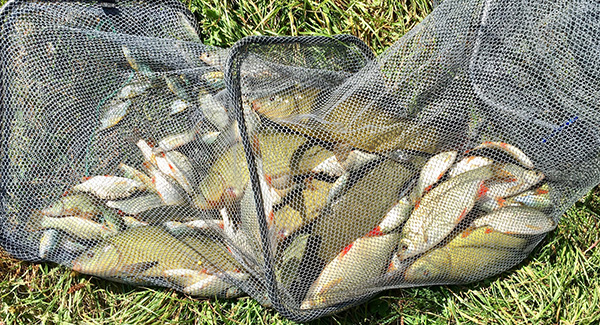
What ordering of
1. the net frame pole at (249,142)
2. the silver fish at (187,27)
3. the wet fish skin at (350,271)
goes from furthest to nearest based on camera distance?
the silver fish at (187,27) → the wet fish skin at (350,271) → the net frame pole at (249,142)

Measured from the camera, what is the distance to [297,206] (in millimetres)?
2137

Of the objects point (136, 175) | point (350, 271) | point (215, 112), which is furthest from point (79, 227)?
point (350, 271)

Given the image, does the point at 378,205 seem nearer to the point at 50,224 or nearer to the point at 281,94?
the point at 281,94

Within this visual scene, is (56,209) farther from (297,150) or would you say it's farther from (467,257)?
(467,257)

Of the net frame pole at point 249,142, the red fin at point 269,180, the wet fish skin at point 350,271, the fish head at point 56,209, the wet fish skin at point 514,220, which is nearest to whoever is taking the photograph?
the net frame pole at point 249,142

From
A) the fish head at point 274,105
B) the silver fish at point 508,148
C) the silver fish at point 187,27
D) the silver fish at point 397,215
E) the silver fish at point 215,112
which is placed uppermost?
the silver fish at point 187,27

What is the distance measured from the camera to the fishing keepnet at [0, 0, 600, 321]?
2160mm

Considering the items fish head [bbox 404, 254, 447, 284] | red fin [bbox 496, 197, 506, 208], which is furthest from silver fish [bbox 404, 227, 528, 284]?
red fin [bbox 496, 197, 506, 208]

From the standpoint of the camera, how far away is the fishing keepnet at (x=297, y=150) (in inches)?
85.0

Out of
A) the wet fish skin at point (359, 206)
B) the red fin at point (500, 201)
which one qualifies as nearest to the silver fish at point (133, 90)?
the wet fish skin at point (359, 206)

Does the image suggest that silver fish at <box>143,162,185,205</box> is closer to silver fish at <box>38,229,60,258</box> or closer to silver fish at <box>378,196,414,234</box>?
silver fish at <box>38,229,60,258</box>

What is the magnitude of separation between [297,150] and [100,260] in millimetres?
1055

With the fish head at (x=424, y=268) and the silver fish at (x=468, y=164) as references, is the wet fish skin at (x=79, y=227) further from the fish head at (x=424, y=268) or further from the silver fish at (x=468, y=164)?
the silver fish at (x=468, y=164)

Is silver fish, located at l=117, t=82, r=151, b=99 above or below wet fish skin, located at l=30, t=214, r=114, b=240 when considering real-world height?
above
